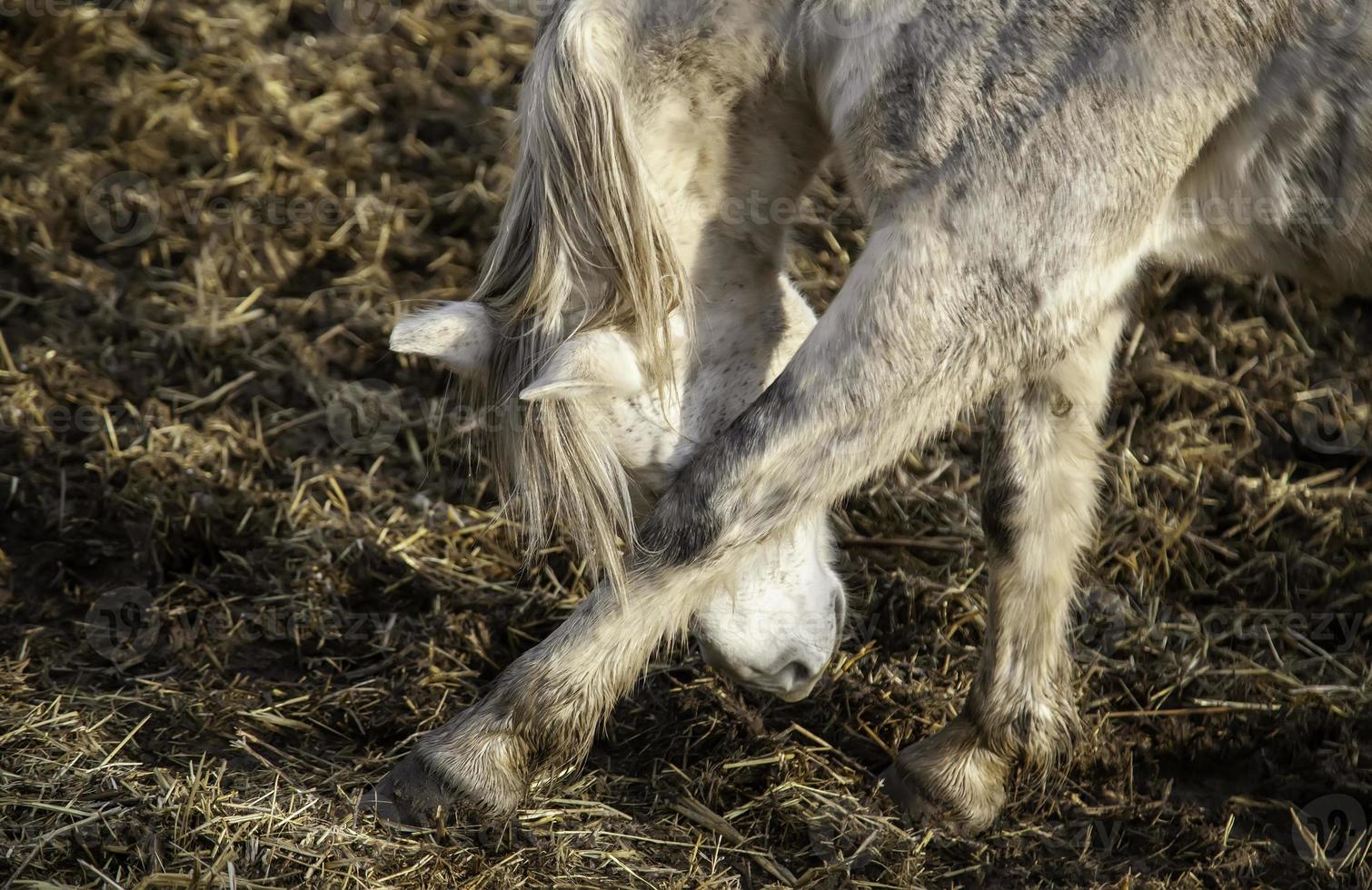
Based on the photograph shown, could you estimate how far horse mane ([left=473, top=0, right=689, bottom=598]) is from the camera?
229 cm

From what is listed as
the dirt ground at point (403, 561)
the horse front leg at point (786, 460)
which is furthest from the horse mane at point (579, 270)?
the dirt ground at point (403, 561)

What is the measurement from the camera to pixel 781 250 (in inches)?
102

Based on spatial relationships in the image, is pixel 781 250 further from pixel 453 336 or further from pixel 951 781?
pixel 951 781

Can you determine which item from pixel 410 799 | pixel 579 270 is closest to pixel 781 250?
pixel 579 270

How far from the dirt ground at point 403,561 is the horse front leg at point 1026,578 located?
0.13 m

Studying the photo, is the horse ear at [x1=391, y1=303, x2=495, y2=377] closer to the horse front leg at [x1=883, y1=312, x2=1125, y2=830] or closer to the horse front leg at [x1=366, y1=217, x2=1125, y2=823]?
the horse front leg at [x1=366, y1=217, x2=1125, y2=823]

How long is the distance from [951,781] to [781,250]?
3.81 feet

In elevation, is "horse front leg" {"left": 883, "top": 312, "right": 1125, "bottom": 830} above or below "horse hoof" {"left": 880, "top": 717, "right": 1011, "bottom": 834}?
above

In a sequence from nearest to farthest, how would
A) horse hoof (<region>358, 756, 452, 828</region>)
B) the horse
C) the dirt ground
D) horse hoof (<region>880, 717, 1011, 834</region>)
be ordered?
the horse, horse hoof (<region>358, 756, 452, 828</region>), the dirt ground, horse hoof (<region>880, 717, 1011, 834</region>)

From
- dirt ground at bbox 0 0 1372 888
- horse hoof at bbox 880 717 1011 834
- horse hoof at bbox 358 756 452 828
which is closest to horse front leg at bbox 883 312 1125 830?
horse hoof at bbox 880 717 1011 834

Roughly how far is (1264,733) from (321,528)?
2384 mm

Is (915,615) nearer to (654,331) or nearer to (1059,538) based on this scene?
(1059,538)

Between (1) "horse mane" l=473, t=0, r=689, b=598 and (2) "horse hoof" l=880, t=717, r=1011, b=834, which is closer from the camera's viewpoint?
(1) "horse mane" l=473, t=0, r=689, b=598

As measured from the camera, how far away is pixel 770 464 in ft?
7.32
